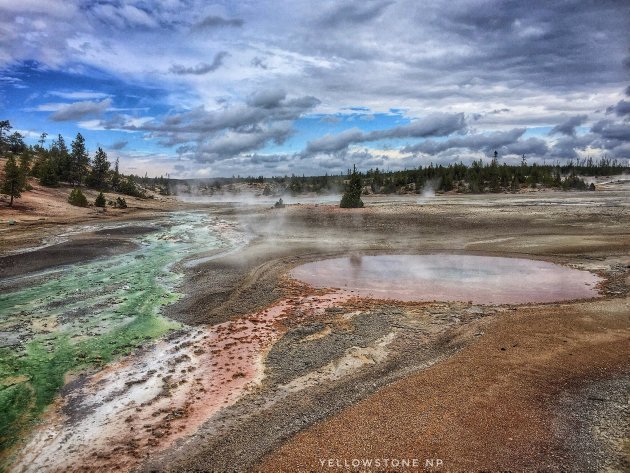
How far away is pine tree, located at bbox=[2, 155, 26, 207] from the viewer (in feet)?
140

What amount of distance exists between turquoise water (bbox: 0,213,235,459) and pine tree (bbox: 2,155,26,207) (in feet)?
88.3

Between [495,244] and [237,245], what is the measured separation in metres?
17.3

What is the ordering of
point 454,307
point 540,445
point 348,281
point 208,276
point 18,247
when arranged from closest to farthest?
1. point 540,445
2. point 454,307
3. point 348,281
4. point 208,276
5. point 18,247

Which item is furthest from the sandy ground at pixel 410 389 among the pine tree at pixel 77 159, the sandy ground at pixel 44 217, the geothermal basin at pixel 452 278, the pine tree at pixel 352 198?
the pine tree at pixel 77 159

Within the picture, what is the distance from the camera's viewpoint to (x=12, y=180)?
142ft

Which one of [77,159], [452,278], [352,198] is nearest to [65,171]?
[77,159]

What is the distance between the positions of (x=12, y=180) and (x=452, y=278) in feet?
146

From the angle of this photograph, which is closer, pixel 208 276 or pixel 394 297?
pixel 394 297

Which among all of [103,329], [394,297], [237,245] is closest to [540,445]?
[394,297]

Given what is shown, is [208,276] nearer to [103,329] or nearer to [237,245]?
[103,329]

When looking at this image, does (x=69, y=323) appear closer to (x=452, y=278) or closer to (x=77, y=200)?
(x=452, y=278)

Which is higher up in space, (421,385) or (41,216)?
(41,216)

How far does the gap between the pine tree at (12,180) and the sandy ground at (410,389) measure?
119 ft

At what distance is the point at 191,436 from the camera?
24.5ft
